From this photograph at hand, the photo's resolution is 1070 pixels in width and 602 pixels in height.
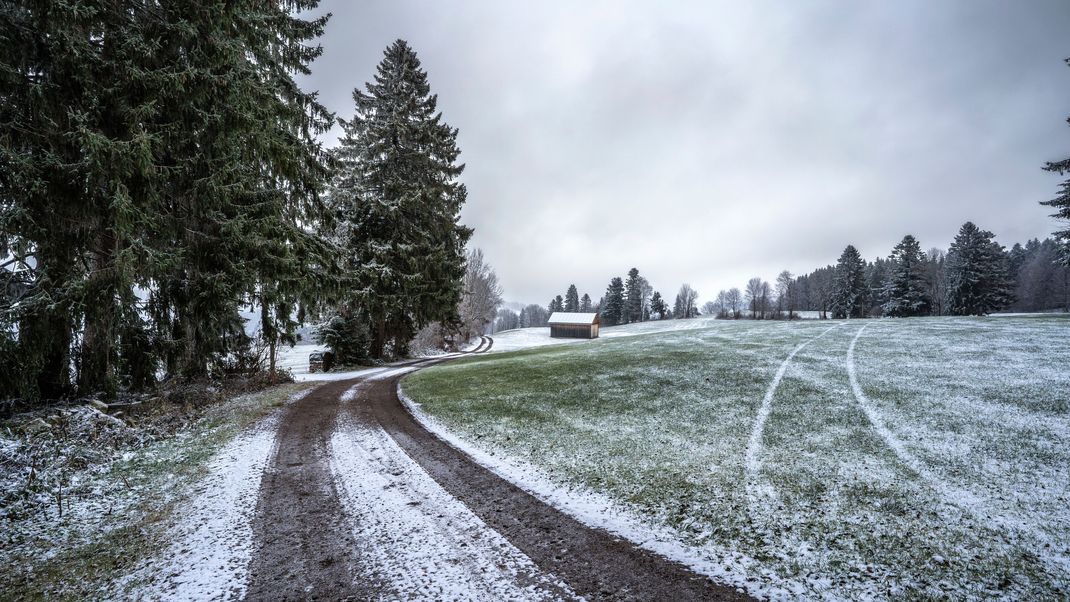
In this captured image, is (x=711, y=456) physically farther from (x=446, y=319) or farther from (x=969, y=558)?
(x=446, y=319)

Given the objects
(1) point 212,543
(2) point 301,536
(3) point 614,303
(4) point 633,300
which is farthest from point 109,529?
(4) point 633,300

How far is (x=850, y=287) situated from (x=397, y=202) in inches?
2860

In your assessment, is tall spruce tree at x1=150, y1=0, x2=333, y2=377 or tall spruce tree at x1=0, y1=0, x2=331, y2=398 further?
tall spruce tree at x1=150, y1=0, x2=333, y2=377

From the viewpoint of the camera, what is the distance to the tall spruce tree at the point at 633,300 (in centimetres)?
8456

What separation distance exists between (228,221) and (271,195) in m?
1.75

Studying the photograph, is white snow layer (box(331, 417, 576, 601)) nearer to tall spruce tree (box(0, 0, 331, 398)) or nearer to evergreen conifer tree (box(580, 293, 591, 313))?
tall spruce tree (box(0, 0, 331, 398))

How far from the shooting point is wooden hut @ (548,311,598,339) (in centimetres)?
5666

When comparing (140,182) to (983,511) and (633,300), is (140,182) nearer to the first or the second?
(983,511)

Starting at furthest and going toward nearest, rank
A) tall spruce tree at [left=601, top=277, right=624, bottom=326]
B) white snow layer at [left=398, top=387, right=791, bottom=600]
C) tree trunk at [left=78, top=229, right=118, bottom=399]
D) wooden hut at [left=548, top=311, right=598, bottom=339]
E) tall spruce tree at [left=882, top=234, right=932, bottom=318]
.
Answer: tall spruce tree at [left=601, top=277, right=624, bottom=326], wooden hut at [left=548, top=311, right=598, bottom=339], tall spruce tree at [left=882, top=234, right=932, bottom=318], tree trunk at [left=78, top=229, right=118, bottom=399], white snow layer at [left=398, top=387, right=791, bottom=600]

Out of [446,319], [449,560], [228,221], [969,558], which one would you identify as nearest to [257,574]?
[449,560]

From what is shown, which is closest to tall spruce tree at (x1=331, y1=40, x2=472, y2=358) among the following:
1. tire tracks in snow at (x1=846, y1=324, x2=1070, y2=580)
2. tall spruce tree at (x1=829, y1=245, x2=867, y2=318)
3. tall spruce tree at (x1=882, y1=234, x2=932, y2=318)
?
tire tracks in snow at (x1=846, y1=324, x2=1070, y2=580)

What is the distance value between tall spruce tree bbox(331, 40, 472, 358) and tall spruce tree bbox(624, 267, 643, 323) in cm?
6642

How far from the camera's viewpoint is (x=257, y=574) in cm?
330

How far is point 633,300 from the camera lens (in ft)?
278
